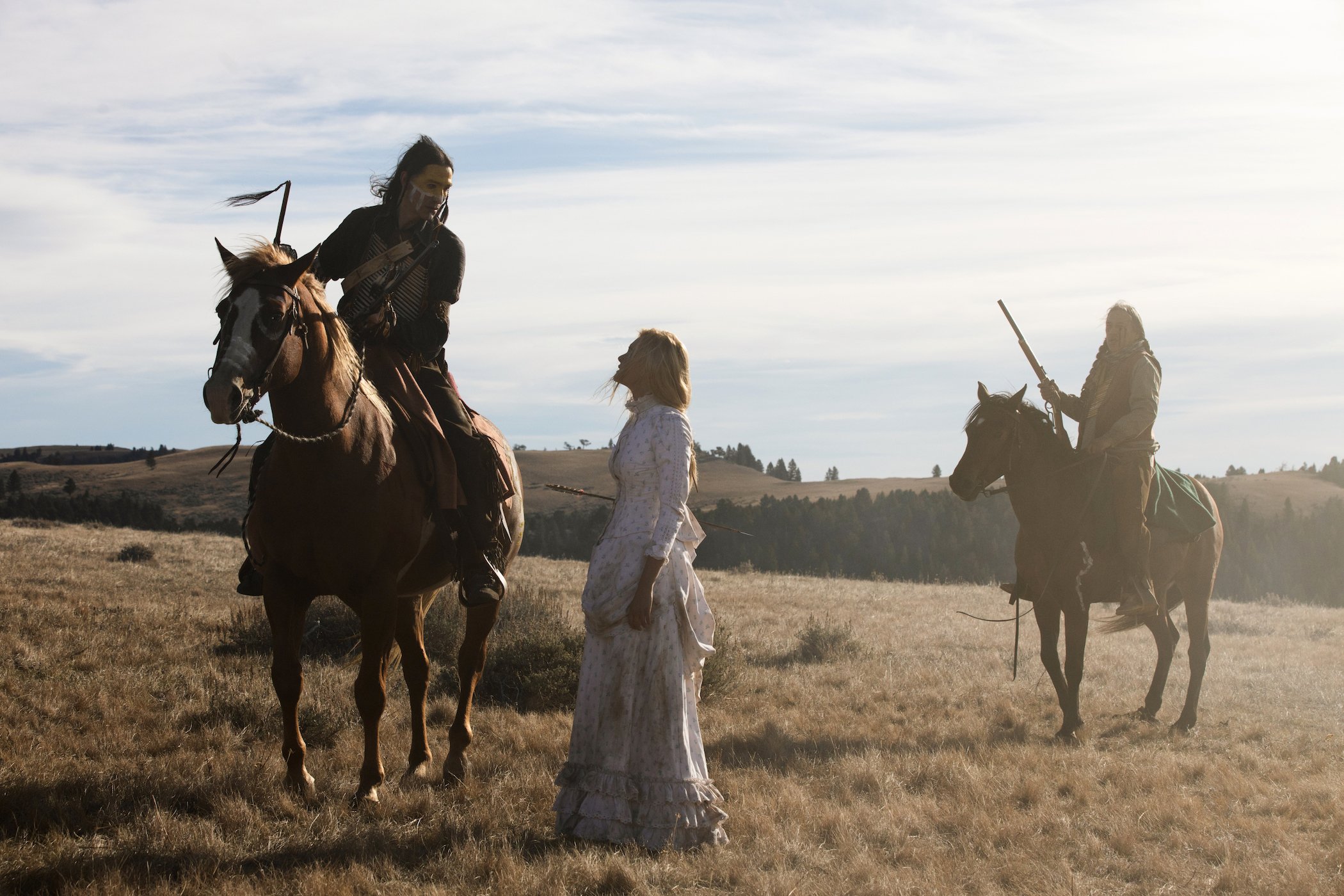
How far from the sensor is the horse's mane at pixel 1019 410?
8.56 meters

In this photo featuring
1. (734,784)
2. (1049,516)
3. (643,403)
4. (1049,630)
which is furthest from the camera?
(1049,630)

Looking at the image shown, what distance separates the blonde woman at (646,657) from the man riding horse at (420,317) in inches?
55.4

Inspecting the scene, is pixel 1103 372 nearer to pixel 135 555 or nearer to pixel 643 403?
pixel 643 403

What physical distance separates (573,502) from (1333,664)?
82.3m

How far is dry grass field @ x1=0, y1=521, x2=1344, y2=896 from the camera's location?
15.9 ft

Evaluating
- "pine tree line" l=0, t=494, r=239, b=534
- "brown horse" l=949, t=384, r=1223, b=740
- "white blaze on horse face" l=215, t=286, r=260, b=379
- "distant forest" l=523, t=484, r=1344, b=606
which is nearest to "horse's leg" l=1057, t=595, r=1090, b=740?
"brown horse" l=949, t=384, r=1223, b=740

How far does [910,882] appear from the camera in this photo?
16.0 feet

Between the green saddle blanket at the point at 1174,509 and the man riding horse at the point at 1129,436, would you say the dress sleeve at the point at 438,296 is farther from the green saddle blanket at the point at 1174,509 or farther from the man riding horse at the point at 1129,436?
the green saddle blanket at the point at 1174,509

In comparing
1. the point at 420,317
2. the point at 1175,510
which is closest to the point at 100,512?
the point at 420,317

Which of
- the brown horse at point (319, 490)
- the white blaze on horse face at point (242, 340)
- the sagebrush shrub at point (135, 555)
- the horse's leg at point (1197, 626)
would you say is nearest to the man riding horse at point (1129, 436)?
the horse's leg at point (1197, 626)

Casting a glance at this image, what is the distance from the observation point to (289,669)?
227 inches

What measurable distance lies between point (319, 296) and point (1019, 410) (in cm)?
562

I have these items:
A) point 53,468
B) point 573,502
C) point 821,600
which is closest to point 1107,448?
point 821,600

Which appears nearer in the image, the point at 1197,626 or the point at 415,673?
the point at 415,673
